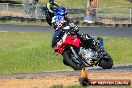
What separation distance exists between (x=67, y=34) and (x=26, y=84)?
1.68 metres

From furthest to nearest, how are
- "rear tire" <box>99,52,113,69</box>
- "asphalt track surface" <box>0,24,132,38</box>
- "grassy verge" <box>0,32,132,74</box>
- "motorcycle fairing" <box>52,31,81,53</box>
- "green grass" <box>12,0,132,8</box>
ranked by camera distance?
"green grass" <box>12,0,132,8</box> < "asphalt track surface" <box>0,24,132,38</box> < "grassy verge" <box>0,32,132,74</box> < "rear tire" <box>99,52,113,69</box> < "motorcycle fairing" <box>52,31,81,53</box>

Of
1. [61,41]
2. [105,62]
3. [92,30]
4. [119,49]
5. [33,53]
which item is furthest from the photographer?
[92,30]

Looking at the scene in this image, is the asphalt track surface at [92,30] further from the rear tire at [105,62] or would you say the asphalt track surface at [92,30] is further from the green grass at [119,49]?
the rear tire at [105,62]

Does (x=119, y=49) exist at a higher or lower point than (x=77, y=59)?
lower

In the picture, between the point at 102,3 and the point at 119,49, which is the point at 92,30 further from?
the point at 102,3

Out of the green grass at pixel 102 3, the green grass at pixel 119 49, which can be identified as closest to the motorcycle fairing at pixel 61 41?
the green grass at pixel 119 49

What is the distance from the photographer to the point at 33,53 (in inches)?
868

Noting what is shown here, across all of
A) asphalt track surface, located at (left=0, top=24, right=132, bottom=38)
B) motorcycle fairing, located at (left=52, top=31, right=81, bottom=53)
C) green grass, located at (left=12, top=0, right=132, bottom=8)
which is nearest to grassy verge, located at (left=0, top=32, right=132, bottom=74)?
asphalt track surface, located at (left=0, top=24, right=132, bottom=38)

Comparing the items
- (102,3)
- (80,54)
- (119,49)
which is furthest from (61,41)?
(102,3)

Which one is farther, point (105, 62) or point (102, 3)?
point (102, 3)

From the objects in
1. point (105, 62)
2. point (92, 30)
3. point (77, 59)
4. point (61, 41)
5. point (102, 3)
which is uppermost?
point (61, 41)

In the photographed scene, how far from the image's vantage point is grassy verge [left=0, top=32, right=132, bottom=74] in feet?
64.6

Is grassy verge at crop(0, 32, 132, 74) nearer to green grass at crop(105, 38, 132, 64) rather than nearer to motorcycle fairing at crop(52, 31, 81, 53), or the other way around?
green grass at crop(105, 38, 132, 64)

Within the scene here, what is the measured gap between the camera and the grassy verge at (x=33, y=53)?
19.7m
